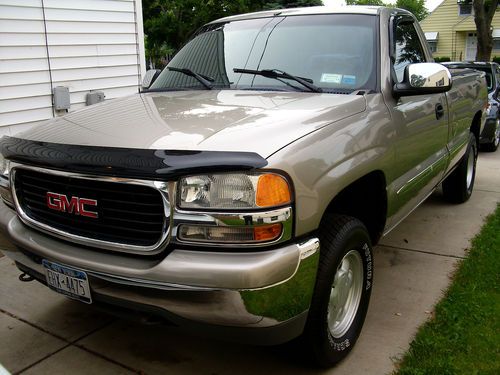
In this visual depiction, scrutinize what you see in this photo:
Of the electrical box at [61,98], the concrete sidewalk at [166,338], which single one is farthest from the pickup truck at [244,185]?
the electrical box at [61,98]

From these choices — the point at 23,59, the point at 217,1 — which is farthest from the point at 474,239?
the point at 217,1

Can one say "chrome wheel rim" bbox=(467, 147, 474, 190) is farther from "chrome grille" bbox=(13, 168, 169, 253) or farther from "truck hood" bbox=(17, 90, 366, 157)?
"chrome grille" bbox=(13, 168, 169, 253)

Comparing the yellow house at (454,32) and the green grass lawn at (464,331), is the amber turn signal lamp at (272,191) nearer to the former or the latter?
the green grass lawn at (464,331)

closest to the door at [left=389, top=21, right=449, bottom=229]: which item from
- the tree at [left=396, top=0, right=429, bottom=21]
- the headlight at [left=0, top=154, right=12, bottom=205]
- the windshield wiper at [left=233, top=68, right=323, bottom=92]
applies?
the windshield wiper at [left=233, top=68, right=323, bottom=92]

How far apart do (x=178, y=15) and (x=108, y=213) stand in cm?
1925

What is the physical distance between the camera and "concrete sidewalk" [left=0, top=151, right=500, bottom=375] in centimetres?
291

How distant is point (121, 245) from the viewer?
91.4 inches

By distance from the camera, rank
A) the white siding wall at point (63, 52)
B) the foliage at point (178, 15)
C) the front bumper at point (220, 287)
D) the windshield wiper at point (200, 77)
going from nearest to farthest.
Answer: the front bumper at point (220, 287) → the windshield wiper at point (200, 77) → the white siding wall at point (63, 52) → the foliage at point (178, 15)

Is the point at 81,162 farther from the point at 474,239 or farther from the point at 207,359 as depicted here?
the point at 474,239

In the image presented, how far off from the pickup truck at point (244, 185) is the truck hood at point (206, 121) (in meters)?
0.01

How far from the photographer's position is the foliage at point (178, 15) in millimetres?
19438

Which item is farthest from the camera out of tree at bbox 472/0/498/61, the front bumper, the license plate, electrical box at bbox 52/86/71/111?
tree at bbox 472/0/498/61

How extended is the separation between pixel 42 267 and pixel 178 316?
2.75ft

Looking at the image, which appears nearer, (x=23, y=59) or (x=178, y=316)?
(x=178, y=316)
